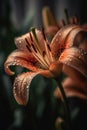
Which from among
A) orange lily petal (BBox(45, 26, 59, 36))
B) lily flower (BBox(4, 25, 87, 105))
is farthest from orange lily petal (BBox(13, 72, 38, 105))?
orange lily petal (BBox(45, 26, 59, 36))

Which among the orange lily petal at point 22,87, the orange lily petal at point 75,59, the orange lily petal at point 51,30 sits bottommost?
the orange lily petal at point 22,87

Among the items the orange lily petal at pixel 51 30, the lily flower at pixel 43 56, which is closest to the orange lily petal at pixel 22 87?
the lily flower at pixel 43 56

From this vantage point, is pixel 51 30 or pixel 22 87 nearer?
pixel 22 87

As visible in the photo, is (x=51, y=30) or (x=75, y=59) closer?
(x=75, y=59)

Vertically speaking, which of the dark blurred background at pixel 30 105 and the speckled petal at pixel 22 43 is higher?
the speckled petal at pixel 22 43

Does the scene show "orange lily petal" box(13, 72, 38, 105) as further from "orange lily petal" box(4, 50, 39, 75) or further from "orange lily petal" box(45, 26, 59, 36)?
"orange lily petal" box(45, 26, 59, 36)

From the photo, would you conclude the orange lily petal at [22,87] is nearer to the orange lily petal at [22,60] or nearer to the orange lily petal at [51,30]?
the orange lily petal at [22,60]
